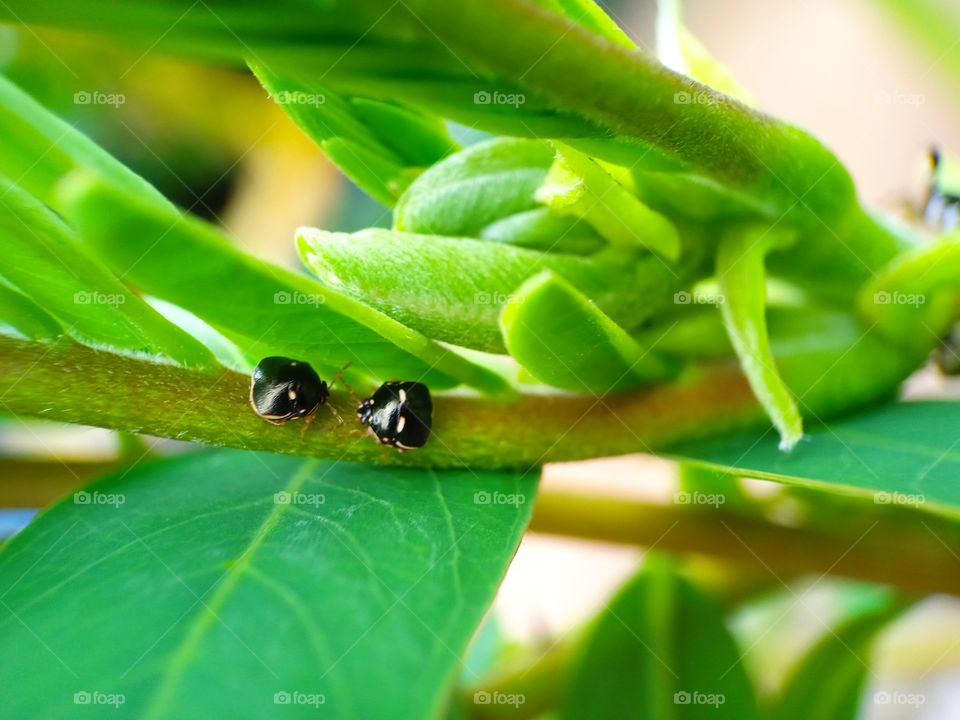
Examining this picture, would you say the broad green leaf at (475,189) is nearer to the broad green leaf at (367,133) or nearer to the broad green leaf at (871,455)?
the broad green leaf at (367,133)

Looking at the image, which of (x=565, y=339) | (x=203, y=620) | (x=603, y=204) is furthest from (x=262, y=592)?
(x=603, y=204)

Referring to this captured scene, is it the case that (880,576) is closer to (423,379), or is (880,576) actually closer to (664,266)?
(664,266)

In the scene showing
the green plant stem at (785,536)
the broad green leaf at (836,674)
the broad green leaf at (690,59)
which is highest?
the broad green leaf at (690,59)

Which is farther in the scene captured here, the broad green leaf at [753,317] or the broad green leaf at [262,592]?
the broad green leaf at [753,317]

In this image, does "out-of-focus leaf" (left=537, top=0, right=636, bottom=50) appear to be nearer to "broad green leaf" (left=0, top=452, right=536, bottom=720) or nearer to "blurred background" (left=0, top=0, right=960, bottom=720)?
"broad green leaf" (left=0, top=452, right=536, bottom=720)

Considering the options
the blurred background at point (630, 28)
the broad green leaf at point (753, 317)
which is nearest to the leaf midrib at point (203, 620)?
the broad green leaf at point (753, 317)

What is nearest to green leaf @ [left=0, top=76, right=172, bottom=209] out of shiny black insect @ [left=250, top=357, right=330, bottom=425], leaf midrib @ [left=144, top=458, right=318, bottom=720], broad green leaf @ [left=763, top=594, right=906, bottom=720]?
shiny black insect @ [left=250, top=357, right=330, bottom=425]
